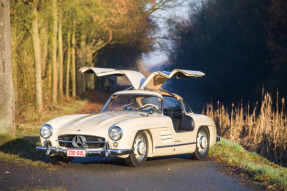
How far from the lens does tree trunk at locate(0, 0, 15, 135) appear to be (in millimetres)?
10859

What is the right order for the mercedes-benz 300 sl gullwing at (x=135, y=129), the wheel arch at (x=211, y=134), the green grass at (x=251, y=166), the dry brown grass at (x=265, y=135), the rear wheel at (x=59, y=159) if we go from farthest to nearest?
the dry brown grass at (x=265, y=135), the wheel arch at (x=211, y=134), the rear wheel at (x=59, y=159), the mercedes-benz 300 sl gullwing at (x=135, y=129), the green grass at (x=251, y=166)

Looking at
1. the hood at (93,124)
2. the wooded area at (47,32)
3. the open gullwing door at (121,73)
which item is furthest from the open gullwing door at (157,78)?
the wooded area at (47,32)

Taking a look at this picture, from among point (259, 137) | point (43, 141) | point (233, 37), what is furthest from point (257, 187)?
point (233, 37)

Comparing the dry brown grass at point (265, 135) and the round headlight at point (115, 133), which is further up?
the round headlight at point (115, 133)

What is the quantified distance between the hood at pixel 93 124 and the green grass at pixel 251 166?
2330 millimetres

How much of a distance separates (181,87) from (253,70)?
29641mm

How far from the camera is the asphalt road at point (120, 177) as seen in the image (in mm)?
7434

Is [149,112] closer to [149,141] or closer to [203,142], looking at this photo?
[149,141]

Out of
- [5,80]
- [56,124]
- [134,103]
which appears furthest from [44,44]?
[56,124]

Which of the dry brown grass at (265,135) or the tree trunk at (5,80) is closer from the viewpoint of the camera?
the tree trunk at (5,80)

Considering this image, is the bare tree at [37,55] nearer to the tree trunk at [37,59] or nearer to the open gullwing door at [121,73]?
the tree trunk at [37,59]

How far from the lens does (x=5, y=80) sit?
1095 cm

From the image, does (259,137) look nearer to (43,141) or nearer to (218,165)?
(218,165)

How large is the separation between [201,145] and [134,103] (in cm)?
177
